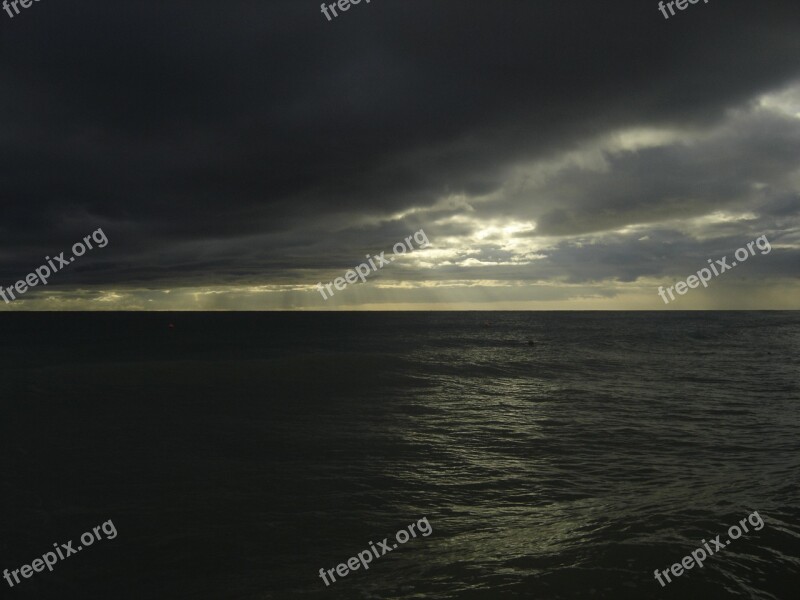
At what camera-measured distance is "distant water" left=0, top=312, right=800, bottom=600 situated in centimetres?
1131

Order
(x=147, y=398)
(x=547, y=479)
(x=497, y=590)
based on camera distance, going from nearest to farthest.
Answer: (x=497, y=590) < (x=547, y=479) < (x=147, y=398)

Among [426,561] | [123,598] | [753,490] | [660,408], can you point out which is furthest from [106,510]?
[660,408]

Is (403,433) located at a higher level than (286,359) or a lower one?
lower

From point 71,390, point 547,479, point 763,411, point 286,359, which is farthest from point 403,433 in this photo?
point 286,359

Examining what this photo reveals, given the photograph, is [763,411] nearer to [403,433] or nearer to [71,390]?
[403,433]

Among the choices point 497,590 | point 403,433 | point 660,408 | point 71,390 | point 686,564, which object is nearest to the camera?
point 497,590

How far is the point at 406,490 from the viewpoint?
16984 millimetres

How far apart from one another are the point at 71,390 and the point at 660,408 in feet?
134

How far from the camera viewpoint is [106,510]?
1570cm

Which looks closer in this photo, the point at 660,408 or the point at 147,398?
the point at 660,408

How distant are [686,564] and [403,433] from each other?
49.4ft

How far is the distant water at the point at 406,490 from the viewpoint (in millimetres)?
11312

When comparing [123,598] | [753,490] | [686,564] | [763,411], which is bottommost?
[763,411]

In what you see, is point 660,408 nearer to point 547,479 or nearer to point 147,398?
point 547,479
